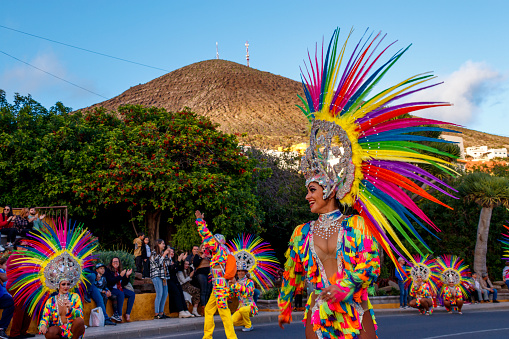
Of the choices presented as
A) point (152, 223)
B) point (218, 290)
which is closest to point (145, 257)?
point (218, 290)

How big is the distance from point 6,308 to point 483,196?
2048 cm

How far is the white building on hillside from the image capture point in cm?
8177

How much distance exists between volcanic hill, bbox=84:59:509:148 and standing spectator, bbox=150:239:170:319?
66528 millimetres

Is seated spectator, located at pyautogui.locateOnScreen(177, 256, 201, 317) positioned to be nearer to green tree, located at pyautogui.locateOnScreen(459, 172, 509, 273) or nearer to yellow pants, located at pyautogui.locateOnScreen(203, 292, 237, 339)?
yellow pants, located at pyautogui.locateOnScreen(203, 292, 237, 339)

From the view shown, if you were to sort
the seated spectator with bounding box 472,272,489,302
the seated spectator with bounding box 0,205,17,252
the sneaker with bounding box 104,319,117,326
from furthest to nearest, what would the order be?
the seated spectator with bounding box 472,272,489,302 < the seated spectator with bounding box 0,205,17,252 < the sneaker with bounding box 104,319,117,326

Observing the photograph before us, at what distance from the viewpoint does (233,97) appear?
96.5 metres

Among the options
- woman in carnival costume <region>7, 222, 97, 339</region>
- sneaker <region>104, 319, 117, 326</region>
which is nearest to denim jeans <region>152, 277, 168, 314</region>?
sneaker <region>104, 319, 117, 326</region>

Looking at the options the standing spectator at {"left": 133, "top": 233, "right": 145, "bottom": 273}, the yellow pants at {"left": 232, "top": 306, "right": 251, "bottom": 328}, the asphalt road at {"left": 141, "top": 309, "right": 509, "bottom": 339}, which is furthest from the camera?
the standing spectator at {"left": 133, "top": 233, "right": 145, "bottom": 273}

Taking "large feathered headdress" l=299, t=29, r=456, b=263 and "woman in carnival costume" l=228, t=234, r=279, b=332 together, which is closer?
"large feathered headdress" l=299, t=29, r=456, b=263

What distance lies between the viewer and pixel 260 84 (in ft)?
351

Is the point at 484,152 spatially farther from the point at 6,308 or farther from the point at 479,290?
the point at 6,308

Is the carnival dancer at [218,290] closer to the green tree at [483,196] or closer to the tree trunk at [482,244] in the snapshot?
the green tree at [483,196]

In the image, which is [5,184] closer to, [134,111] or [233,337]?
[134,111]

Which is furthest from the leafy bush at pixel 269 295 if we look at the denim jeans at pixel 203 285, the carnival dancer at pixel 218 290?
the carnival dancer at pixel 218 290
